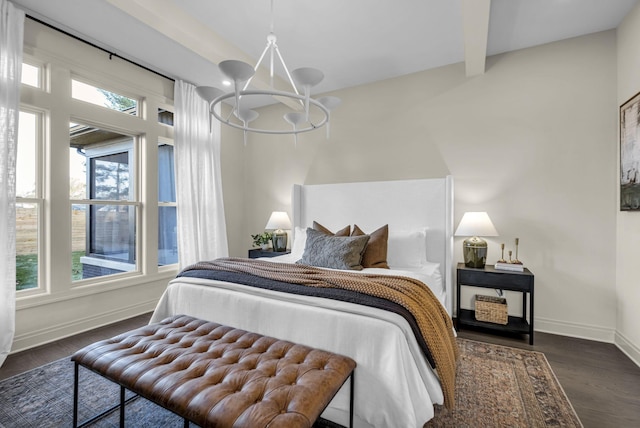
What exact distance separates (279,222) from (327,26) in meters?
2.37

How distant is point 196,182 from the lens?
389 centimetres

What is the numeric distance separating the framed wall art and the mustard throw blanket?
1889 mm

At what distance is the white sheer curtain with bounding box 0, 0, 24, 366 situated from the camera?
7.73ft

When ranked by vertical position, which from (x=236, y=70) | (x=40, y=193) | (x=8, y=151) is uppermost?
(x=236, y=70)

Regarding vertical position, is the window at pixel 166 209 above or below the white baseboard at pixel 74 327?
above

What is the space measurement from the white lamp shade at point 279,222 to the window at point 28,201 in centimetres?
234

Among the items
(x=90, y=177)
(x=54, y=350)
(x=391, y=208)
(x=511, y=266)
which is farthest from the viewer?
(x=391, y=208)

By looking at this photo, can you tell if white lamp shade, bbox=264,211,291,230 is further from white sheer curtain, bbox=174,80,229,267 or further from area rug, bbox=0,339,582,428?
area rug, bbox=0,339,582,428

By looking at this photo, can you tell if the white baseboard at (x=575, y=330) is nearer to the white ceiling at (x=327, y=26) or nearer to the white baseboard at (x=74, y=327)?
the white ceiling at (x=327, y=26)

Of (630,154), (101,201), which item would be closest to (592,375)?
(630,154)

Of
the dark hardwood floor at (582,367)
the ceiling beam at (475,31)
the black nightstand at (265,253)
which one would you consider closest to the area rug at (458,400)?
the dark hardwood floor at (582,367)

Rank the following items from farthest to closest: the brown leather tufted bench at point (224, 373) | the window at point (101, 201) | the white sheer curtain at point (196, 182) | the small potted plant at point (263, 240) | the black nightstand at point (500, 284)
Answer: the small potted plant at point (263, 240) < the white sheer curtain at point (196, 182) < the window at point (101, 201) < the black nightstand at point (500, 284) < the brown leather tufted bench at point (224, 373)

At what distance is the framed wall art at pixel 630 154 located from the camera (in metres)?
2.35

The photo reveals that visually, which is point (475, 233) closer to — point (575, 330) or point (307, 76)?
point (575, 330)
